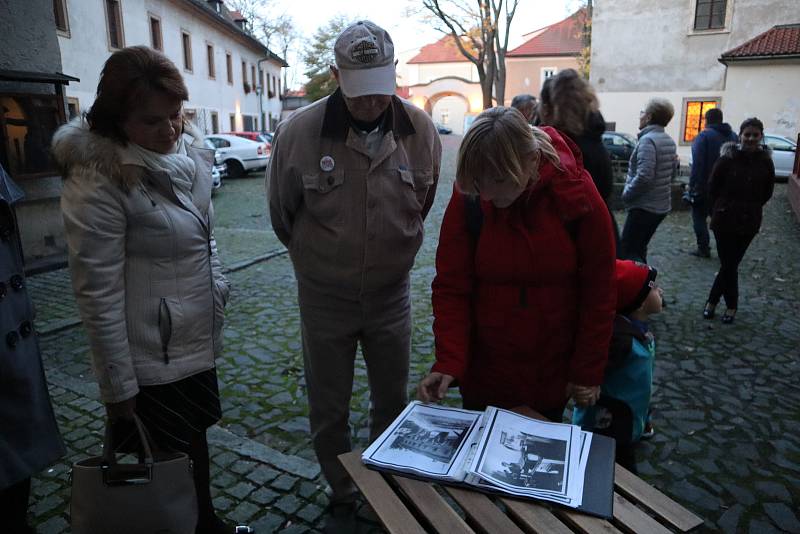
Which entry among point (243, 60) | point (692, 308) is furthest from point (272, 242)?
point (243, 60)

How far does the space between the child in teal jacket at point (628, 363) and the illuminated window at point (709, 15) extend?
1014 inches

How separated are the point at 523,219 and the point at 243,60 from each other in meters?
35.7

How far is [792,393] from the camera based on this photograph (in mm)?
3840

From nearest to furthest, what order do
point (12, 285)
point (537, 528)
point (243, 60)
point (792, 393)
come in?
point (537, 528)
point (12, 285)
point (792, 393)
point (243, 60)

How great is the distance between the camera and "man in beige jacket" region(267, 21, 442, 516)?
2.17 m

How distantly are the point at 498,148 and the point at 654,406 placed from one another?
8.71ft

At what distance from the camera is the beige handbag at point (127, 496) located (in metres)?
1.80

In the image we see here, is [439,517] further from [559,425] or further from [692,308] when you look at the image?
[692,308]

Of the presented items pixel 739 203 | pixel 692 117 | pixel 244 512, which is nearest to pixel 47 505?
pixel 244 512

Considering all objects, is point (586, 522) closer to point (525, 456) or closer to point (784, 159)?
point (525, 456)

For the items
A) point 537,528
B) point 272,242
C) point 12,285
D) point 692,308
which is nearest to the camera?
point 537,528

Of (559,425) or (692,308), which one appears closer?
(559,425)

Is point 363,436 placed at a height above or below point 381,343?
below

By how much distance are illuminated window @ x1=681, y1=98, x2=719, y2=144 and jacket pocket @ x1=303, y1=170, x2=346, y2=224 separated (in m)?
25.2
